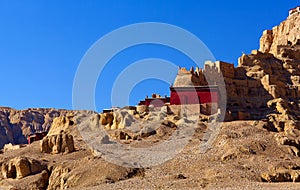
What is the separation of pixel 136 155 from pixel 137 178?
6.06m

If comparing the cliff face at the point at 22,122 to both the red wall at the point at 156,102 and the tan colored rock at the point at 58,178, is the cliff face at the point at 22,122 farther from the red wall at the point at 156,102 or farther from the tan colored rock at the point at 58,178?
the tan colored rock at the point at 58,178

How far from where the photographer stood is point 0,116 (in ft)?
420

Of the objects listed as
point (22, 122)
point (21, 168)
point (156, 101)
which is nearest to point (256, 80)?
point (156, 101)

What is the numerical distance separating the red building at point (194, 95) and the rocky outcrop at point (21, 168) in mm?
20721

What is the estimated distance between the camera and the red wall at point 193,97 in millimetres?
49594

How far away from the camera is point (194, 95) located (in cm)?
5016

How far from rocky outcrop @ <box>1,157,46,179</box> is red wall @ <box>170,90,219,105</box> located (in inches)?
812

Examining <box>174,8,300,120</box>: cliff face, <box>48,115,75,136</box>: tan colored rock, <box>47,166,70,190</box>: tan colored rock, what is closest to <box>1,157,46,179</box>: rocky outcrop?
<box>47,166,70,190</box>: tan colored rock

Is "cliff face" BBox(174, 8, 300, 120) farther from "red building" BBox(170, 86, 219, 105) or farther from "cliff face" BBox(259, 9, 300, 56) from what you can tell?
"cliff face" BBox(259, 9, 300, 56)

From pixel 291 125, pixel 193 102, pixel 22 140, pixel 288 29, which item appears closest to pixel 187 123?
pixel 193 102

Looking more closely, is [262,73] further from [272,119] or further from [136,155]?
[136,155]

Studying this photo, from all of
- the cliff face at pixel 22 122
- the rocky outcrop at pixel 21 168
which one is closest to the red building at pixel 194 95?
the rocky outcrop at pixel 21 168

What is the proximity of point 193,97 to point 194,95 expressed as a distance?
1.15ft

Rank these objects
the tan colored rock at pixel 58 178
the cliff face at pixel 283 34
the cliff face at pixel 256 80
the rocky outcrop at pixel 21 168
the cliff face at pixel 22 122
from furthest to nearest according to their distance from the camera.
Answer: the cliff face at pixel 22 122 → the cliff face at pixel 283 34 → the cliff face at pixel 256 80 → the rocky outcrop at pixel 21 168 → the tan colored rock at pixel 58 178
